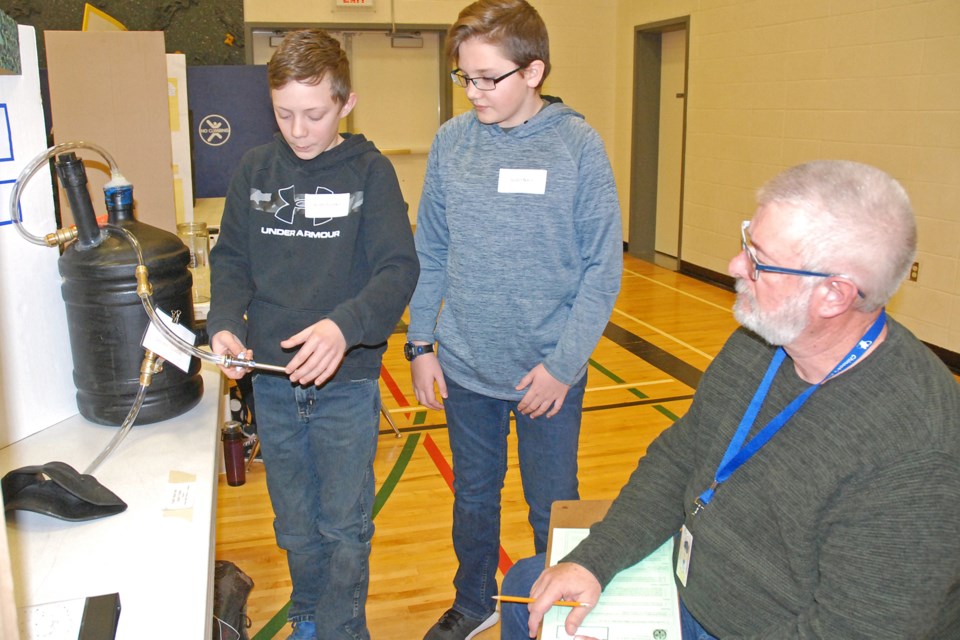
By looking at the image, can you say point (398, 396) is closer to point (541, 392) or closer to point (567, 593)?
point (541, 392)

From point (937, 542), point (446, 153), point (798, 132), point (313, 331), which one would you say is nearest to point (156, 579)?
point (313, 331)

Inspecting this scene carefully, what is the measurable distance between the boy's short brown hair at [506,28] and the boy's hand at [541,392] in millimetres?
646

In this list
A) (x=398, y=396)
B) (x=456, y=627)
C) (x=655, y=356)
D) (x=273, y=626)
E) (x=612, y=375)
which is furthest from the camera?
(x=655, y=356)

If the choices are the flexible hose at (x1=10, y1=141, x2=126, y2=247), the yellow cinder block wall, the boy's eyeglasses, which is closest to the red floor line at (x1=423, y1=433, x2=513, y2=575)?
the boy's eyeglasses

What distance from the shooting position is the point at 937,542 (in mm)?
971

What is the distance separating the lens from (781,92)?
563 centimetres

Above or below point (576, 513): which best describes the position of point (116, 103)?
above

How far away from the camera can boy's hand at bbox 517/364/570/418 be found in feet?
→ 5.68

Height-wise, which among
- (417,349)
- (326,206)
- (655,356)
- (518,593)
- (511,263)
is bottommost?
(655,356)

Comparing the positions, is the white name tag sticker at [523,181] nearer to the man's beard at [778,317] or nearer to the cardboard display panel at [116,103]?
the man's beard at [778,317]

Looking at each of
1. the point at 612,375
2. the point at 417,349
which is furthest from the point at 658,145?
the point at 417,349

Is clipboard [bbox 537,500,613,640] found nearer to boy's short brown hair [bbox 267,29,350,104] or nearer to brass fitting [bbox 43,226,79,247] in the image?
boy's short brown hair [bbox 267,29,350,104]

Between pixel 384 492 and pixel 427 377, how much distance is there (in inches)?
48.4

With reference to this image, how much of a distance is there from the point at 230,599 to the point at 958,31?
14.2ft
